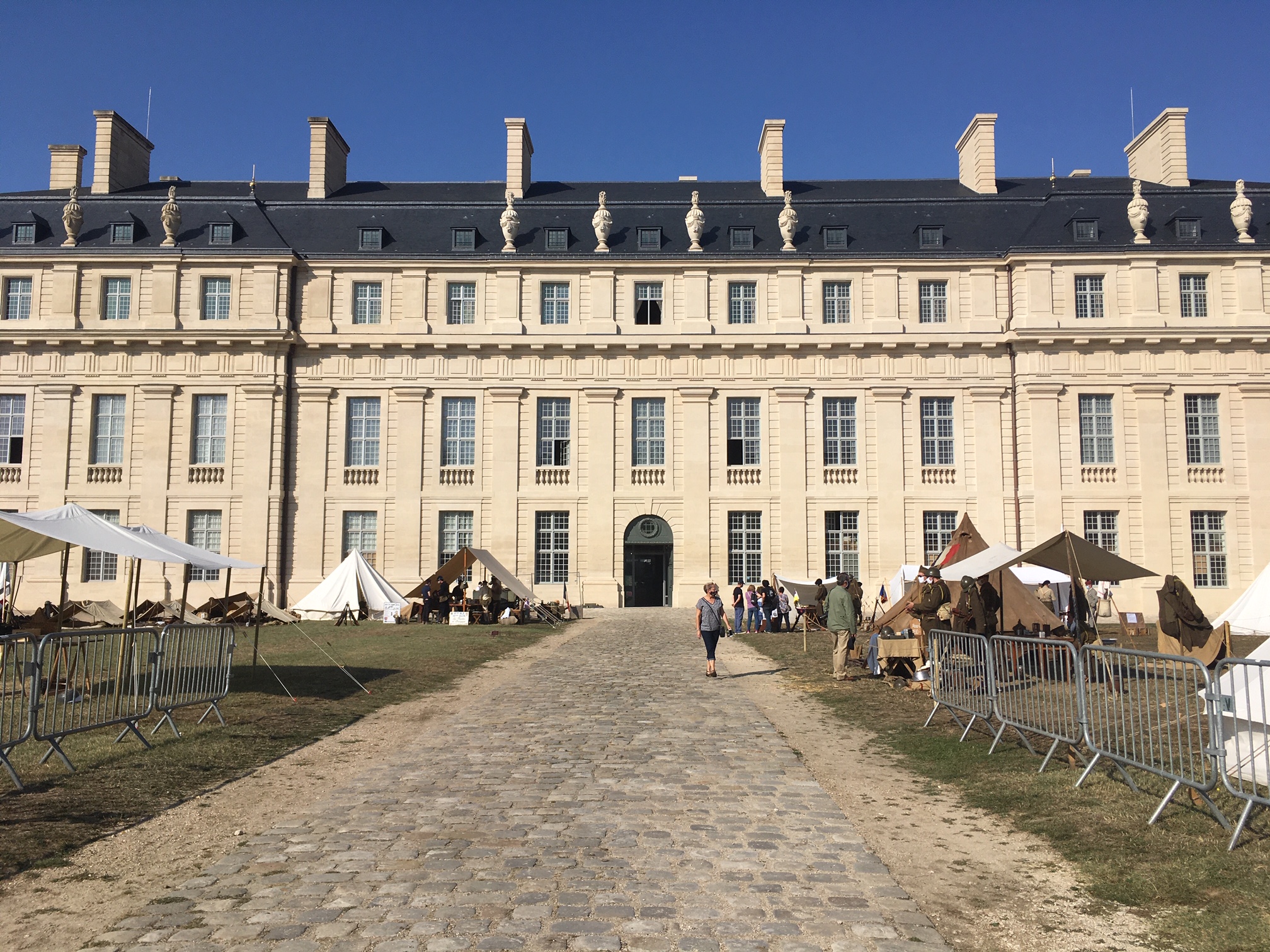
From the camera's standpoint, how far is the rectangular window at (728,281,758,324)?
3916 cm

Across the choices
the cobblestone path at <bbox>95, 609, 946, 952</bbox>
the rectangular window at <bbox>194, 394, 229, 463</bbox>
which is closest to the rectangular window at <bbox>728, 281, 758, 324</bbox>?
the rectangular window at <bbox>194, 394, 229, 463</bbox>

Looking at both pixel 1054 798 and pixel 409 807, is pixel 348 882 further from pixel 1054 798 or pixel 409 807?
pixel 1054 798

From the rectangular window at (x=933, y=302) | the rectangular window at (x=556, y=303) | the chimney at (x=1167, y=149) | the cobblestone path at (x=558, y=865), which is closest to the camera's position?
the cobblestone path at (x=558, y=865)

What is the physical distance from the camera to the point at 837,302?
39188 mm

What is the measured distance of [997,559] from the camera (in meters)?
16.5

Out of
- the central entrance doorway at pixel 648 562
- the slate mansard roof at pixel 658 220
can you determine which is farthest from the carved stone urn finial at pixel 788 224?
the central entrance doorway at pixel 648 562

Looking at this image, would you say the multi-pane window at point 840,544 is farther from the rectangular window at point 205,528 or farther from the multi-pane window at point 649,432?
the rectangular window at point 205,528

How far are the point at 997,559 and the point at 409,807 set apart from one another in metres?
11.9

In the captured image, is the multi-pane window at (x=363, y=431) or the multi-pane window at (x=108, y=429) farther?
the multi-pane window at (x=363, y=431)

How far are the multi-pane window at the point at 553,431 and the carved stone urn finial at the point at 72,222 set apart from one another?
19739 millimetres

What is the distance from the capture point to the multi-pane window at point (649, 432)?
3878cm

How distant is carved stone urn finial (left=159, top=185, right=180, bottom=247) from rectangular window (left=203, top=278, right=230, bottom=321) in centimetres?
206

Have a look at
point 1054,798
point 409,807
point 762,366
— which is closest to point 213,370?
point 762,366

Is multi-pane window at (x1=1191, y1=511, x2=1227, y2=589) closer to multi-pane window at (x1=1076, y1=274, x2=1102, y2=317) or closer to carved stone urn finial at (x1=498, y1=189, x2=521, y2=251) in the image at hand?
multi-pane window at (x1=1076, y1=274, x2=1102, y2=317)
